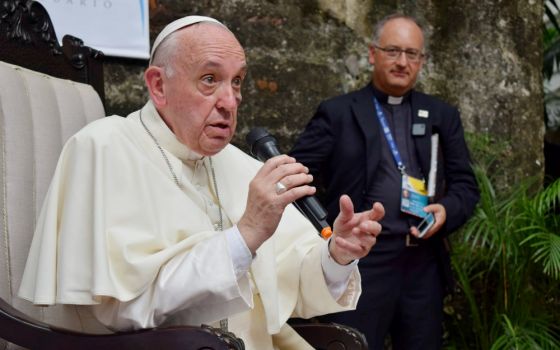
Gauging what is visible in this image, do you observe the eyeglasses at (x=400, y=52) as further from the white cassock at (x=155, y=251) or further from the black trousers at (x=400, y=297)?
the white cassock at (x=155, y=251)

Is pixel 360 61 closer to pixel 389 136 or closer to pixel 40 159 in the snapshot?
pixel 389 136

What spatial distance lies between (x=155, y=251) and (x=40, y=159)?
0.53 m

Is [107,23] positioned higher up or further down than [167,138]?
higher up

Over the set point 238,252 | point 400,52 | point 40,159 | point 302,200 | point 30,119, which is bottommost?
point 238,252

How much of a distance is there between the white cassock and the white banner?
63.6 inches

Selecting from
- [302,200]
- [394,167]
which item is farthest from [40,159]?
[394,167]

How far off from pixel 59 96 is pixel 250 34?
198 centimetres

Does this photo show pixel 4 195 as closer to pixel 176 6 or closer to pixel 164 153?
pixel 164 153

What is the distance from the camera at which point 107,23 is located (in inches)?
167

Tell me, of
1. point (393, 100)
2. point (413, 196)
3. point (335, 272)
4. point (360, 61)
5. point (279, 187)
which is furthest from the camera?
point (360, 61)

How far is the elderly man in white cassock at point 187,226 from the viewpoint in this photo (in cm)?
224

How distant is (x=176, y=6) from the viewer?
450 cm

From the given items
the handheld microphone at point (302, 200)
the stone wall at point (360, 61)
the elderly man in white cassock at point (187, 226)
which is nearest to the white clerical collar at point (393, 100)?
the stone wall at point (360, 61)

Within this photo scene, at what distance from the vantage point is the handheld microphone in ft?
7.35
